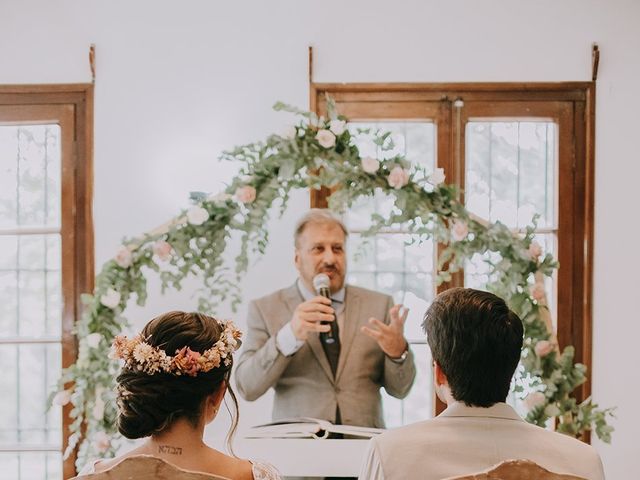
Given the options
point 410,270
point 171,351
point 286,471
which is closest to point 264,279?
point 410,270

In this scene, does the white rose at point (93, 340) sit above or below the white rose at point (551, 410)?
above

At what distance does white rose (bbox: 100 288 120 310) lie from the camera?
339 cm

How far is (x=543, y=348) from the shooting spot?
3.38 m

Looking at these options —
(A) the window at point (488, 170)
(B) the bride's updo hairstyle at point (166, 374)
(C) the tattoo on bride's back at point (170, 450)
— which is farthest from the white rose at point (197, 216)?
(C) the tattoo on bride's back at point (170, 450)

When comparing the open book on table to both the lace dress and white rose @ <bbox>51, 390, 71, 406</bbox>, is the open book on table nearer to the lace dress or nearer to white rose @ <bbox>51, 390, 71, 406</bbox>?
white rose @ <bbox>51, 390, 71, 406</bbox>

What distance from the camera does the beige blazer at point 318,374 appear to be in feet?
11.1

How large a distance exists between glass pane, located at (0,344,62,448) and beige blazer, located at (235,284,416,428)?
48.7 inches

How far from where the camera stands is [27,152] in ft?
13.8

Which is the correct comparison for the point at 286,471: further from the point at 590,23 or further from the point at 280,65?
the point at 590,23

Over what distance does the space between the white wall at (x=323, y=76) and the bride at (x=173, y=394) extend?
2.25 metres

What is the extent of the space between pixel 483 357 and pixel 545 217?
2582mm

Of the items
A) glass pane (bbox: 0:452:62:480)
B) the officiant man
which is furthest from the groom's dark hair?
glass pane (bbox: 0:452:62:480)

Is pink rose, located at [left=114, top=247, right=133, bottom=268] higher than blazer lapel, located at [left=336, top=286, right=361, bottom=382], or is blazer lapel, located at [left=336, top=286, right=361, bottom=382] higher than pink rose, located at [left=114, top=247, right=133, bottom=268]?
pink rose, located at [left=114, top=247, right=133, bottom=268]

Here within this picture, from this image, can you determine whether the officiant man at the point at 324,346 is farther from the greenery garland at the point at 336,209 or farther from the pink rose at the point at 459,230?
the pink rose at the point at 459,230
